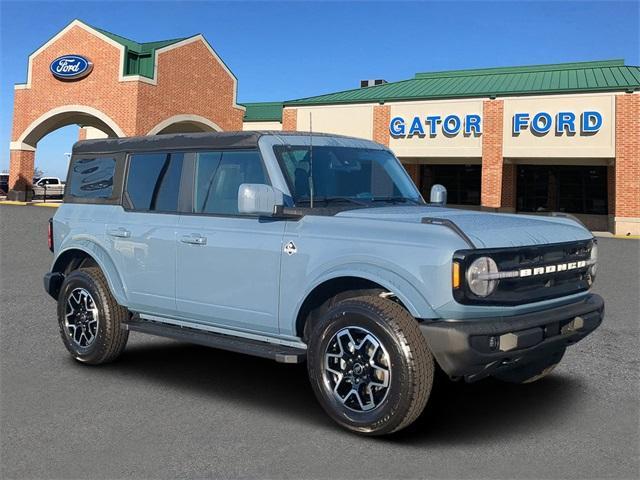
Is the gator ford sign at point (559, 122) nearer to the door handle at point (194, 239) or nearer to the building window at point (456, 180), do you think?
the building window at point (456, 180)

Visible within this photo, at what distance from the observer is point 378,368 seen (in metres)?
4.47

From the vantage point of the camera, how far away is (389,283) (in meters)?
4.44

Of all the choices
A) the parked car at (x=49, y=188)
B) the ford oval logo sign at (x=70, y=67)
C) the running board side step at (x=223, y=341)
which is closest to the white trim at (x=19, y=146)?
the ford oval logo sign at (x=70, y=67)

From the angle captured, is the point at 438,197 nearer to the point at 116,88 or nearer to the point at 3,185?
the point at 116,88

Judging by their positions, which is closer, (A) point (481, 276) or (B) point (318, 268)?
(A) point (481, 276)

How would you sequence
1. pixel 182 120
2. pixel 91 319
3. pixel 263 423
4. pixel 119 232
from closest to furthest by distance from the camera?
pixel 263 423 < pixel 119 232 < pixel 91 319 < pixel 182 120

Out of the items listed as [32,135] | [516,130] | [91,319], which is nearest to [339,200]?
[91,319]

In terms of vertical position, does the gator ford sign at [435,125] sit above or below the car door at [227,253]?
above

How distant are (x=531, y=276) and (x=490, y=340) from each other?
0.67 meters

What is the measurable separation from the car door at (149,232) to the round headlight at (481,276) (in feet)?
8.68

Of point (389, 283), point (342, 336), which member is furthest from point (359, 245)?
point (342, 336)

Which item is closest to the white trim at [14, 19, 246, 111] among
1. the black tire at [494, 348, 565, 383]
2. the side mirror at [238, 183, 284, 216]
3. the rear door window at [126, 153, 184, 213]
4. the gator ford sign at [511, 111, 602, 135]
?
the gator ford sign at [511, 111, 602, 135]

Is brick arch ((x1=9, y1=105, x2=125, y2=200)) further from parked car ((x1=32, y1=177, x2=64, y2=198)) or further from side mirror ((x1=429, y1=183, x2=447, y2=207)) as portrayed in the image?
side mirror ((x1=429, y1=183, x2=447, y2=207))

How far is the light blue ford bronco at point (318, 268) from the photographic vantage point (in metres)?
4.29
